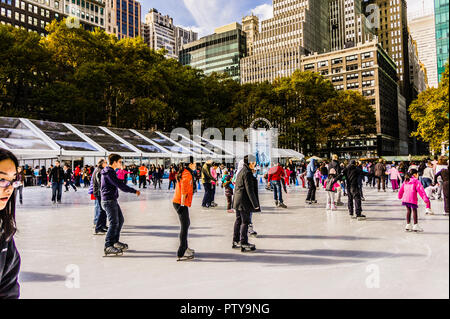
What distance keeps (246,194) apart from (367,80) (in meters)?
93.3

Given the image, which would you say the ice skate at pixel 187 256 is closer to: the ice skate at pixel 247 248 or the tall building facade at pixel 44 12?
the ice skate at pixel 247 248

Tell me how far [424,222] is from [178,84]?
33279 mm

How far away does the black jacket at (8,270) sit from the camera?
1.80m

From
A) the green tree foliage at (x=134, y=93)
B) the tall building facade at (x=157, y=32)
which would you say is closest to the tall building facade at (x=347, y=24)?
the tall building facade at (x=157, y=32)

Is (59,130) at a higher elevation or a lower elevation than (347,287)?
higher

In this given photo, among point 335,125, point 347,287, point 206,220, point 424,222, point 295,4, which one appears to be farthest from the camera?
point 295,4

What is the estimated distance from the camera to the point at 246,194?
619cm

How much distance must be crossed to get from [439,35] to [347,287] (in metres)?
2.94
